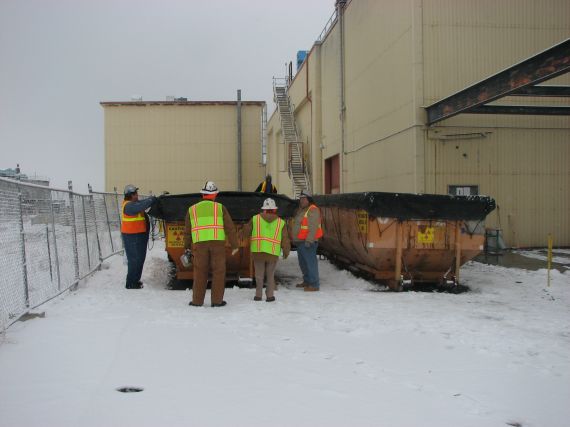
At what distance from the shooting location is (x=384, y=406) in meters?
4.16

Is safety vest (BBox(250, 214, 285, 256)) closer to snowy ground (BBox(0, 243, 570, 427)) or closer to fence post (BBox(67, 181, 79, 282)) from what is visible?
snowy ground (BBox(0, 243, 570, 427))

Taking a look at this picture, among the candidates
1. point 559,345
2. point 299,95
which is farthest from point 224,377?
point 299,95

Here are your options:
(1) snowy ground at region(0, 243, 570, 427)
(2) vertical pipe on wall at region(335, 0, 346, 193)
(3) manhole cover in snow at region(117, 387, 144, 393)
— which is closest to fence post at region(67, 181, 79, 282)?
(1) snowy ground at region(0, 243, 570, 427)

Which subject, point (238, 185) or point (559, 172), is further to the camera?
point (238, 185)

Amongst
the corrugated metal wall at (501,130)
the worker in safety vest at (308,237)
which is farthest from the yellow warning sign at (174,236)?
the corrugated metal wall at (501,130)

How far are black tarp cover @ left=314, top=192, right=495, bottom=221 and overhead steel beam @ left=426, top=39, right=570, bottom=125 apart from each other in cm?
317

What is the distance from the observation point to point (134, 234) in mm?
9867

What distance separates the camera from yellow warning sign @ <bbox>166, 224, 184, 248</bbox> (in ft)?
33.0

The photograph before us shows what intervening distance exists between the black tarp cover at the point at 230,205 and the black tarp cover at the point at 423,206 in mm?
1539

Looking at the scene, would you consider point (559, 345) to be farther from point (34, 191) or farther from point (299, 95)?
point (299, 95)

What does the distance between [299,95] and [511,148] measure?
1741 cm

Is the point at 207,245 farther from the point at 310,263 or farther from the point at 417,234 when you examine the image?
the point at 417,234

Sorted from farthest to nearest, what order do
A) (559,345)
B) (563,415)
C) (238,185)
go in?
(238,185)
(559,345)
(563,415)

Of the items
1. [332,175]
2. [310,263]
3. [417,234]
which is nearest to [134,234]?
[310,263]
